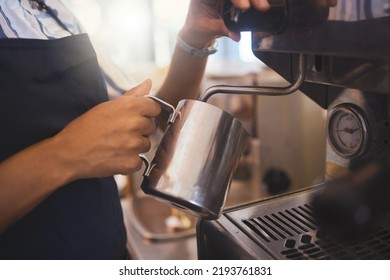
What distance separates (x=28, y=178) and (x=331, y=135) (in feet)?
1.28

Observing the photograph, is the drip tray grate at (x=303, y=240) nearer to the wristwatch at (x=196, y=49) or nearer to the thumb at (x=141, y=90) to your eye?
the thumb at (x=141, y=90)

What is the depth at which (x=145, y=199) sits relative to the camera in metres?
2.05

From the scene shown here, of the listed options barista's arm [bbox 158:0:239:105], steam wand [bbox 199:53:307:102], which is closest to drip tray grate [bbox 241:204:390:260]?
steam wand [bbox 199:53:307:102]

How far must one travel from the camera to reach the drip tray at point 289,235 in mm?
413

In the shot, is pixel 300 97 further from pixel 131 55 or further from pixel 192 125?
pixel 131 55

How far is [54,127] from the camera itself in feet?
1.67

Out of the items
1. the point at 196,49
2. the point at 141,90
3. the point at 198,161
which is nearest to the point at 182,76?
the point at 196,49

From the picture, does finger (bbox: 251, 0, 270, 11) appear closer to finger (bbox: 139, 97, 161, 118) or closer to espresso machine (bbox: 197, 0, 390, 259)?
espresso machine (bbox: 197, 0, 390, 259)

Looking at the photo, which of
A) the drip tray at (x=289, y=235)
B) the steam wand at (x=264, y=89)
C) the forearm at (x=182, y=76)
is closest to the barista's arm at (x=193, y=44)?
the forearm at (x=182, y=76)

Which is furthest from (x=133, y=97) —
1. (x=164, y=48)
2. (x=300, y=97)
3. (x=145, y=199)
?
(x=164, y=48)

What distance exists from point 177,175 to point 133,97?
12 cm

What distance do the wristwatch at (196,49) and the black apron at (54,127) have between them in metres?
0.16

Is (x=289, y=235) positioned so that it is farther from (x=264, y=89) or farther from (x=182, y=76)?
(x=182, y=76)

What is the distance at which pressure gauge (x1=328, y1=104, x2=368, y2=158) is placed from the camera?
1.57 feet
